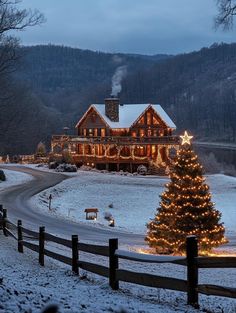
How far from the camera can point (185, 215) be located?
2253 cm

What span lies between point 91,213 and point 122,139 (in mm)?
23675

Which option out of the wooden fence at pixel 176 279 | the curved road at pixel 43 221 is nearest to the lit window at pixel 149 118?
the curved road at pixel 43 221

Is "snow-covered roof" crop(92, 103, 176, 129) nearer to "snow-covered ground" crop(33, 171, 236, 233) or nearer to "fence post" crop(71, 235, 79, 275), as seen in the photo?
"snow-covered ground" crop(33, 171, 236, 233)

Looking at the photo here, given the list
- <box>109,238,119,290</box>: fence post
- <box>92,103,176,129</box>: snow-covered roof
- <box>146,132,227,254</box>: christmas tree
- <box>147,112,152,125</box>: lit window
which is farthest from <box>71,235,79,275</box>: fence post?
<box>147,112,152,125</box>: lit window

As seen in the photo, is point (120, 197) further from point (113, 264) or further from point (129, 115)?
point (113, 264)

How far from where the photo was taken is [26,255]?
638 inches

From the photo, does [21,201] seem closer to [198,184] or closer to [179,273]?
[198,184]

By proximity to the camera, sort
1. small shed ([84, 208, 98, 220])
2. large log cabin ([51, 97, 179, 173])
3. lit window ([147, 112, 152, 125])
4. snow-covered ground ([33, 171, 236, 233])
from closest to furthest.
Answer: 1. small shed ([84, 208, 98, 220])
2. snow-covered ground ([33, 171, 236, 233])
3. large log cabin ([51, 97, 179, 173])
4. lit window ([147, 112, 152, 125])

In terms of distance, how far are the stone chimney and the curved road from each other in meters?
19.5

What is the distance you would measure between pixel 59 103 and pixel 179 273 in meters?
176

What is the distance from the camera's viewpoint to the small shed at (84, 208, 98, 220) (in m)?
35.5

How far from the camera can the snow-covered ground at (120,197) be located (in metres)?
37.8

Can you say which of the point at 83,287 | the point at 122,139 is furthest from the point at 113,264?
the point at 122,139

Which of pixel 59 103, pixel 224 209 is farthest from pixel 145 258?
pixel 59 103
